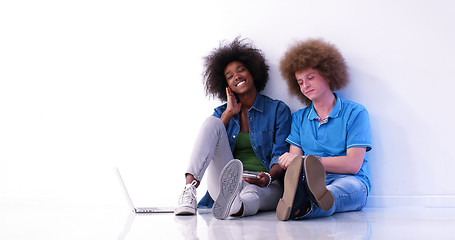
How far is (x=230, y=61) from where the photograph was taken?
2953 millimetres

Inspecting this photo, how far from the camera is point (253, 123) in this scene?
2.85m

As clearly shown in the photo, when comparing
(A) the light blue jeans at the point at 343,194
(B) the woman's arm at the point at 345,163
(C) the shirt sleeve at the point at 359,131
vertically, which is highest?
(C) the shirt sleeve at the point at 359,131

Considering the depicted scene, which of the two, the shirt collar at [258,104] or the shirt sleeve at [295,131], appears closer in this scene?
the shirt sleeve at [295,131]

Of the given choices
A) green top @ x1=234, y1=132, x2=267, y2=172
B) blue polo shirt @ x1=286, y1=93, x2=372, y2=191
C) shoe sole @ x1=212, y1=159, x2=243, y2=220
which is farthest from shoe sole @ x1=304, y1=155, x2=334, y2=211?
green top @ x1=234, y1=132, x2=267, y2=172

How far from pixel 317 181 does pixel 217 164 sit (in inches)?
31.8

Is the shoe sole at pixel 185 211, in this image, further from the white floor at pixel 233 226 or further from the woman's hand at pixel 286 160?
the woman's hand at pixel 286 160

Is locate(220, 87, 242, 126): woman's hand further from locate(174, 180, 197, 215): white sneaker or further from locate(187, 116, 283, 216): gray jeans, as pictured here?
locate(174, 180, 197, 215): white sneaker

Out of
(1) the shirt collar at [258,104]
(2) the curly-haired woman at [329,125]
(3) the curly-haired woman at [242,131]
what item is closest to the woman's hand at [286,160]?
(2) the curly-haired woman at [329,125]

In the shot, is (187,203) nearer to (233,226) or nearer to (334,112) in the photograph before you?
(233,226)

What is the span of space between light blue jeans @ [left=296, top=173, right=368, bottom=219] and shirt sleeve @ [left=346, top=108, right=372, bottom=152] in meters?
0.18

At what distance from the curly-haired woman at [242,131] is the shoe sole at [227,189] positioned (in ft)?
0.68

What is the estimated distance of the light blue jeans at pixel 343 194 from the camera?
2.13 metres

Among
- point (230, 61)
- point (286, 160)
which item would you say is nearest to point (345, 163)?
point (286, 160)

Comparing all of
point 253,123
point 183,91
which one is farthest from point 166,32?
point 253,123
